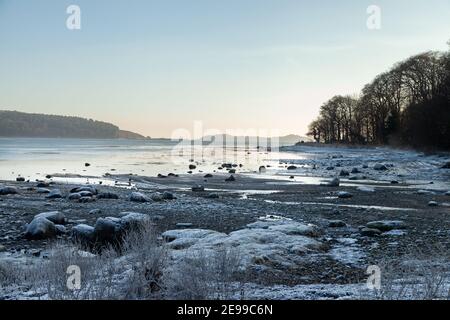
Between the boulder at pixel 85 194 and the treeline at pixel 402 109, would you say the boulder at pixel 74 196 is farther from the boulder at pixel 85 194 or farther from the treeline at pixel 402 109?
the treeline at pixel 402 109

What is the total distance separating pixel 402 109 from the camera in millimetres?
86438

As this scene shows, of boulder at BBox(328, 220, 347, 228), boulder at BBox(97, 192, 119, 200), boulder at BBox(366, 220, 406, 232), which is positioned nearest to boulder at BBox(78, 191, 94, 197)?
boulder at BBox(97, 192, 119, 200)

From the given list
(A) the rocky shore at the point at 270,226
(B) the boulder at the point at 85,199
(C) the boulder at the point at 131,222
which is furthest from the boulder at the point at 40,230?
(B) the boulder at the point at 85,199

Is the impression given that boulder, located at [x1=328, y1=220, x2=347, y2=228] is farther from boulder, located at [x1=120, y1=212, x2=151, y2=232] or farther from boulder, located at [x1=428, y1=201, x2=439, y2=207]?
boulder, located at [x1=428, y1=201, x2=439, y2=207]

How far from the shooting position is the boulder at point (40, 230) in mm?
11453

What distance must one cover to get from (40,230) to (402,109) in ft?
277

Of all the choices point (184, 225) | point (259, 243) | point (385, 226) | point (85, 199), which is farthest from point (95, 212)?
point (385, 226)

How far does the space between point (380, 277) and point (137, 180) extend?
83.7 ft

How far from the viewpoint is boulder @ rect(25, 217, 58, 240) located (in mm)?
11453
